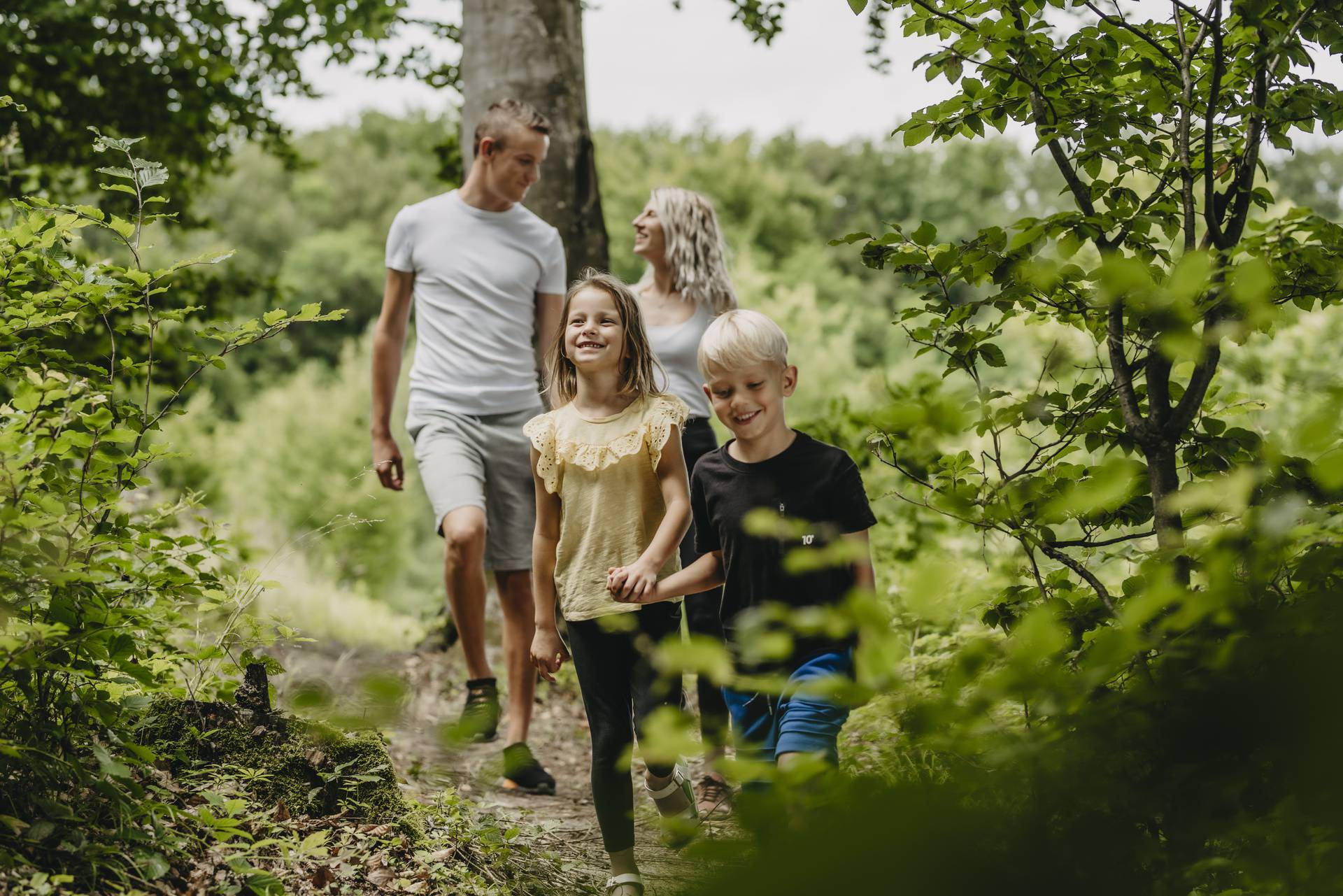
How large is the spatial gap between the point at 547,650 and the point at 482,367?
1.41m

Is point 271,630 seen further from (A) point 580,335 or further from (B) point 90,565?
(A) point 580,335

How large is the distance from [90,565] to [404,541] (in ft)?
106

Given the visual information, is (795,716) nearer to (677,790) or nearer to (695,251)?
(677,790)

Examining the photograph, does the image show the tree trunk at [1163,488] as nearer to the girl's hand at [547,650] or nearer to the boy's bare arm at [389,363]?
the girl's hand at [547,650]

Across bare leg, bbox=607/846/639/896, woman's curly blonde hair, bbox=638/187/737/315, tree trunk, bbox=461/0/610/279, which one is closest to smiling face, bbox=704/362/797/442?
bare leg, bbox=607/846/639/896

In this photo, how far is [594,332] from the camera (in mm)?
3012

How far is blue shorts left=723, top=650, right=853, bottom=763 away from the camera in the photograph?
2385mm

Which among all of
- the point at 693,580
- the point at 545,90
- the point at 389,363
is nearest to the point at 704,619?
the point at 693,580

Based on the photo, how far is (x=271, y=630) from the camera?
9.68ft

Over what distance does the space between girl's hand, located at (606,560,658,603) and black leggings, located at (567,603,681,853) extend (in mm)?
114

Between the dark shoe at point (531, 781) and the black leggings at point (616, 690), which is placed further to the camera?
the dark shoe at point (531, 781)

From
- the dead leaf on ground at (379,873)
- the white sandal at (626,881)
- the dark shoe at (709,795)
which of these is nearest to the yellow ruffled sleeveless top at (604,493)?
the white sandal at (626,881)

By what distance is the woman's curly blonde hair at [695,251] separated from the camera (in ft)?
13.4

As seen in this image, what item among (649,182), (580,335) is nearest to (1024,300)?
(580,335)
